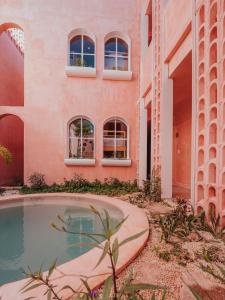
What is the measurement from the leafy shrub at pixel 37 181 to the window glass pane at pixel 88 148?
6.35 feet

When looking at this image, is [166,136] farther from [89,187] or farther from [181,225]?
[89,187]

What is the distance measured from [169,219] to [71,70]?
7.13 meters

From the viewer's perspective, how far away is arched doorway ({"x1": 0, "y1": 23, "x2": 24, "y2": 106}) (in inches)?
383

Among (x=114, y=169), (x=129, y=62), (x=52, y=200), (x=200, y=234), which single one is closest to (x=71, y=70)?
(x=129, y=62)

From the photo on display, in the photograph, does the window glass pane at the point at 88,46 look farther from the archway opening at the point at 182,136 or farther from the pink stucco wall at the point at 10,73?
the archway opening at the point at 182,136

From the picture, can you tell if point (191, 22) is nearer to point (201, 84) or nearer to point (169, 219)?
point (201, 84)

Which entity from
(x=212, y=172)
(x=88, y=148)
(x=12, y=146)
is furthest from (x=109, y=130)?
(x=212, y=172)

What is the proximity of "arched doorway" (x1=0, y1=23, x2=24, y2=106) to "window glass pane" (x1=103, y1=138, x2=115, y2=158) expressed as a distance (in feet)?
17.0

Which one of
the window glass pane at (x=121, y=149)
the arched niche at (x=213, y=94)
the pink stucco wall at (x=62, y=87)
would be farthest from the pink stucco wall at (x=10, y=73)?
the arched niche at (x=213, y=94)

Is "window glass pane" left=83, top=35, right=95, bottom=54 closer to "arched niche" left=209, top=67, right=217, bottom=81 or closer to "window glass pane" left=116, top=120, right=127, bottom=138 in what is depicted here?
"window glass pane" left=116, top=120, right=127, bottom=138

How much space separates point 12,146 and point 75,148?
150 inches

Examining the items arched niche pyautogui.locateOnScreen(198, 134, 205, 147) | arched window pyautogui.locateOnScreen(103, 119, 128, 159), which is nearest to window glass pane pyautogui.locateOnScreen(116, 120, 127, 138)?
arched window pyautogui.locateOnScreen(103, 119, 128, 159)

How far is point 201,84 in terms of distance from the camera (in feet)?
11.7

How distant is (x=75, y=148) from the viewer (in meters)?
8.93
